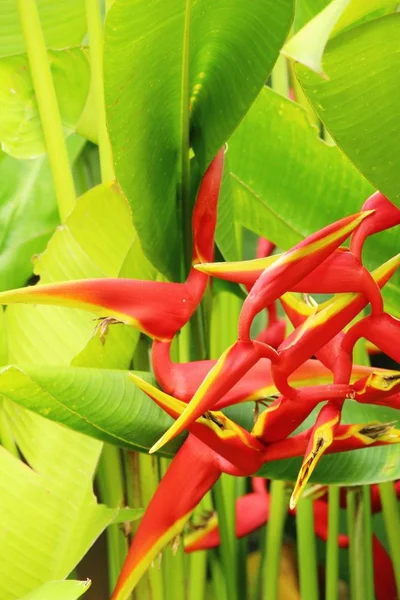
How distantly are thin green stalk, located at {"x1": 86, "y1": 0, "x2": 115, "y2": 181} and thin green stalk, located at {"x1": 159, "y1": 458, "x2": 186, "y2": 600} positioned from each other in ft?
0.71

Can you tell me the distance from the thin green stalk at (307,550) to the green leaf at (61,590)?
27 centimetres

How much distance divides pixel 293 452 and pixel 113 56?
0.67ft

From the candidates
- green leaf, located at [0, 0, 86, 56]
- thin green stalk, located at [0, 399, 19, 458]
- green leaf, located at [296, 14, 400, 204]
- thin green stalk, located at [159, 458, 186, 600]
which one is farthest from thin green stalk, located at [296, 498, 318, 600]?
green leaf, located at [0, 0, 86, 56]

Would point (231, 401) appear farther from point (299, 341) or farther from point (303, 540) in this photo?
point (303, 540)

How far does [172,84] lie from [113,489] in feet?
0.98

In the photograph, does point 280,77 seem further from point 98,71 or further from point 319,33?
point 319,33

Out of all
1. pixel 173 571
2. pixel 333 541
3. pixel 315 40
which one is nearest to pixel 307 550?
pixel 333 541

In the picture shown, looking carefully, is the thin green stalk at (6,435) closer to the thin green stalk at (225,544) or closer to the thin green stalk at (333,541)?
the thin green stalk at (225,544)

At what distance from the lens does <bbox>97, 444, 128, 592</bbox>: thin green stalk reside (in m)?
0.52

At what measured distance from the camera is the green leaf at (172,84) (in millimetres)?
327

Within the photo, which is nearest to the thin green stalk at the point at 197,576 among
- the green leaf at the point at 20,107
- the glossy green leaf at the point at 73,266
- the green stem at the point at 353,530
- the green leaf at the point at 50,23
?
the green stem at the point at 353,530

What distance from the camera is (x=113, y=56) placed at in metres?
0.32

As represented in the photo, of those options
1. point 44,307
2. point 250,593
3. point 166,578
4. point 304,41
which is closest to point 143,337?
point 44,307

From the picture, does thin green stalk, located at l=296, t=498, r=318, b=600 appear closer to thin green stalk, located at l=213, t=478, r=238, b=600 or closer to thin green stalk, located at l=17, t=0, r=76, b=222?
thin green stalk, located at l=213, t=478, r=238, b=600
